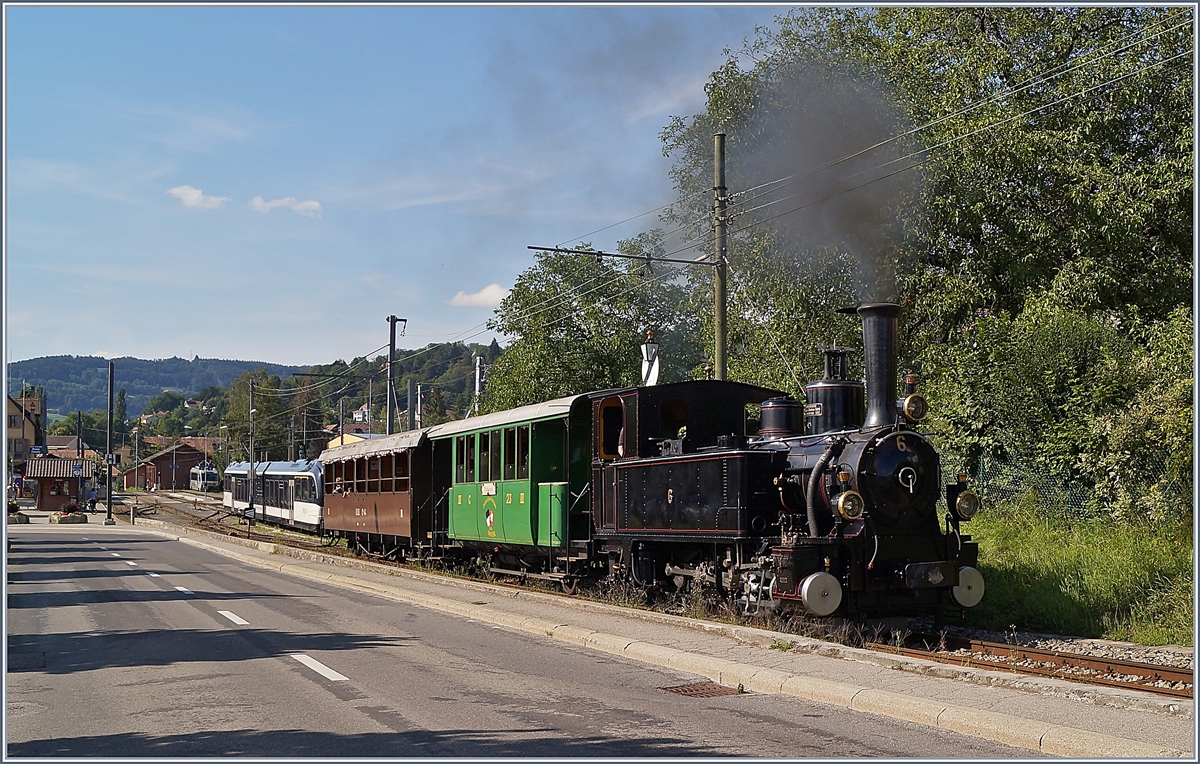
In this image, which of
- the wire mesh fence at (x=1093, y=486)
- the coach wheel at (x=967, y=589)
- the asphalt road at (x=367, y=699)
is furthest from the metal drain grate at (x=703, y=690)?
the wire mesh fence at (x=1093, y=486)

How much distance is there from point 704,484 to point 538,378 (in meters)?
25.0

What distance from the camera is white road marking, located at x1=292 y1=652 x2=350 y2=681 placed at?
9242mm

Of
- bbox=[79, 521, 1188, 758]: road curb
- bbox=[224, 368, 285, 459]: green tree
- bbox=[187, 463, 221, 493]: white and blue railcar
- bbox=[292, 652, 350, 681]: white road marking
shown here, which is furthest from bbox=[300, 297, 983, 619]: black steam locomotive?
bbox=[187, 463, 221, 493]: white and blue railcar

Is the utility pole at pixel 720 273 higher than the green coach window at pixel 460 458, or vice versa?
the utility pole at pixel 720 273

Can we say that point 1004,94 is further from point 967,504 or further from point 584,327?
point 584,327

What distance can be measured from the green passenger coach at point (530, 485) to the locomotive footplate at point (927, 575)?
5401 millimetres

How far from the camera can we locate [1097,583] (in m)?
13.2

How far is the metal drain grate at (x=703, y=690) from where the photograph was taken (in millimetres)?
8664

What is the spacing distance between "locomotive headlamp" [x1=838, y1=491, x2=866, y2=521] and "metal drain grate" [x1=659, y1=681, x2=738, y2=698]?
2719 mm

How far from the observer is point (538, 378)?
123ft

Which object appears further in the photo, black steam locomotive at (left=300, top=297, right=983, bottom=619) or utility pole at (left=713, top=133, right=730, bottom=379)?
utility pole at (left=713, top=133, right=730, bottom=379)

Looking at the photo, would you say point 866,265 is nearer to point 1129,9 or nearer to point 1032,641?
point 1129,9

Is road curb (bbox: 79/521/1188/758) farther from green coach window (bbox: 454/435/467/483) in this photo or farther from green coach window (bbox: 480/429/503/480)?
green coach window (bbox: 454/435/467/483)

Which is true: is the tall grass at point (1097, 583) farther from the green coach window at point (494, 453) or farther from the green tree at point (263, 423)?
the green tree at point (263, 423)
